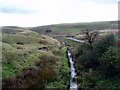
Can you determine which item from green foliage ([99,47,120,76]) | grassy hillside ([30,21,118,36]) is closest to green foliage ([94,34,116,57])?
green foliage ([99,47,120,76])

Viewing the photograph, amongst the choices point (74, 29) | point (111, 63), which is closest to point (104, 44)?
point (111, 63)

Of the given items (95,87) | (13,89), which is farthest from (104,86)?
(13,89)

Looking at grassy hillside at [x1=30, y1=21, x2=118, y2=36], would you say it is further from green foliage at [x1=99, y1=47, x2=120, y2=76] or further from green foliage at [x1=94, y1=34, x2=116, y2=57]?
green foliage at [x1=99, y1=47, x2=120, y2=76]

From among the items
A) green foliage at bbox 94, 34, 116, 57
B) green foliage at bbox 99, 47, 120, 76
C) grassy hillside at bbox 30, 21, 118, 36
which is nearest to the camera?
green foliage at bbox 99, 47, 120, 76

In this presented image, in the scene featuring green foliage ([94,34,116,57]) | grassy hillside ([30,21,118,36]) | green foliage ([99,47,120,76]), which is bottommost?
green foliage ([99,47,120,76])

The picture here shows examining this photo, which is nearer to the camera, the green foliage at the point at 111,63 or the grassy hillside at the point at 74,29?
the green foliage at the point at 111,63

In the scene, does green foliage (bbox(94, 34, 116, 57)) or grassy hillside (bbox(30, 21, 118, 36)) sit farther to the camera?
grassy hillside (bbox(30, 21, 118, 36))

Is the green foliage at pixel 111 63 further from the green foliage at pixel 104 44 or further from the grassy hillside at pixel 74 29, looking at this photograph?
the grassy hillside at pixel 74 29

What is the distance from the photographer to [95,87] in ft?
48.4

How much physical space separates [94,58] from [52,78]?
30.4 ft

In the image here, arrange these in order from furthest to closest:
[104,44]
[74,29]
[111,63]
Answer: [74,29] < [104,44] < [111,63]

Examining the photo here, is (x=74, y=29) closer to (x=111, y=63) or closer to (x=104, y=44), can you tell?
(x=104, y=44)

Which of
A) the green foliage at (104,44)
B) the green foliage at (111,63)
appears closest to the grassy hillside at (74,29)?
the green foliage at (104,44)

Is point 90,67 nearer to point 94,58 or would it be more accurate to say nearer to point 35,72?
point 94,58
